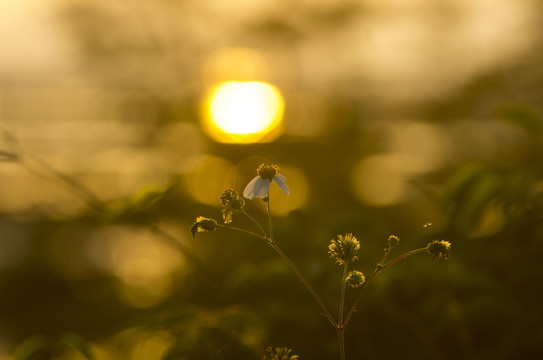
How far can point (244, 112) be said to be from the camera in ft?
22.3

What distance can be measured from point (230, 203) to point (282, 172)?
292 cm

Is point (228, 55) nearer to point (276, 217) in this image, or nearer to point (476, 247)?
point (276, 217)

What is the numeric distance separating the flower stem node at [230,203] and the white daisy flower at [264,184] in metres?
0.08

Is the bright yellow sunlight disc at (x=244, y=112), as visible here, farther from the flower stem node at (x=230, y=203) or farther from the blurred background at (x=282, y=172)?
the flower stem node at (x=230, y=203)

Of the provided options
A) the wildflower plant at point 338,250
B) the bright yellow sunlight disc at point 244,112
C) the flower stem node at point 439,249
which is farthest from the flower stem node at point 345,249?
the bright yellow sunlight disc at point 244,112

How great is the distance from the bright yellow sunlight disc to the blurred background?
0.11 feet

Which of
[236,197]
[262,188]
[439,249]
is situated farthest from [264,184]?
[439,249]

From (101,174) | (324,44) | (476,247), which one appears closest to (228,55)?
(324,44)

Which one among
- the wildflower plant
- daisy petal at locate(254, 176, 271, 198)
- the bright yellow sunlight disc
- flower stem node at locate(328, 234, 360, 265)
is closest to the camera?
the wildflower plant

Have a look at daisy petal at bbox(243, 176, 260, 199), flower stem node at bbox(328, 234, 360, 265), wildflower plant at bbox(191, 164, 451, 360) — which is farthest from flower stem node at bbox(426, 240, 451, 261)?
daisy petal at bbox(243, 176, 260, 199)

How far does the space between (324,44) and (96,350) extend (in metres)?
6.03

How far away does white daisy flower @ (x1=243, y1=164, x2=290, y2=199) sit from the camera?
1.36 m

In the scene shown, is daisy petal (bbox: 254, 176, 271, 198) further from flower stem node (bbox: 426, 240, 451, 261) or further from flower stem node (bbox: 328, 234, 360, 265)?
flower stem node (bbox: 426, 240, 451, 261)

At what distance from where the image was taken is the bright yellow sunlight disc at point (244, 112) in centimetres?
563
